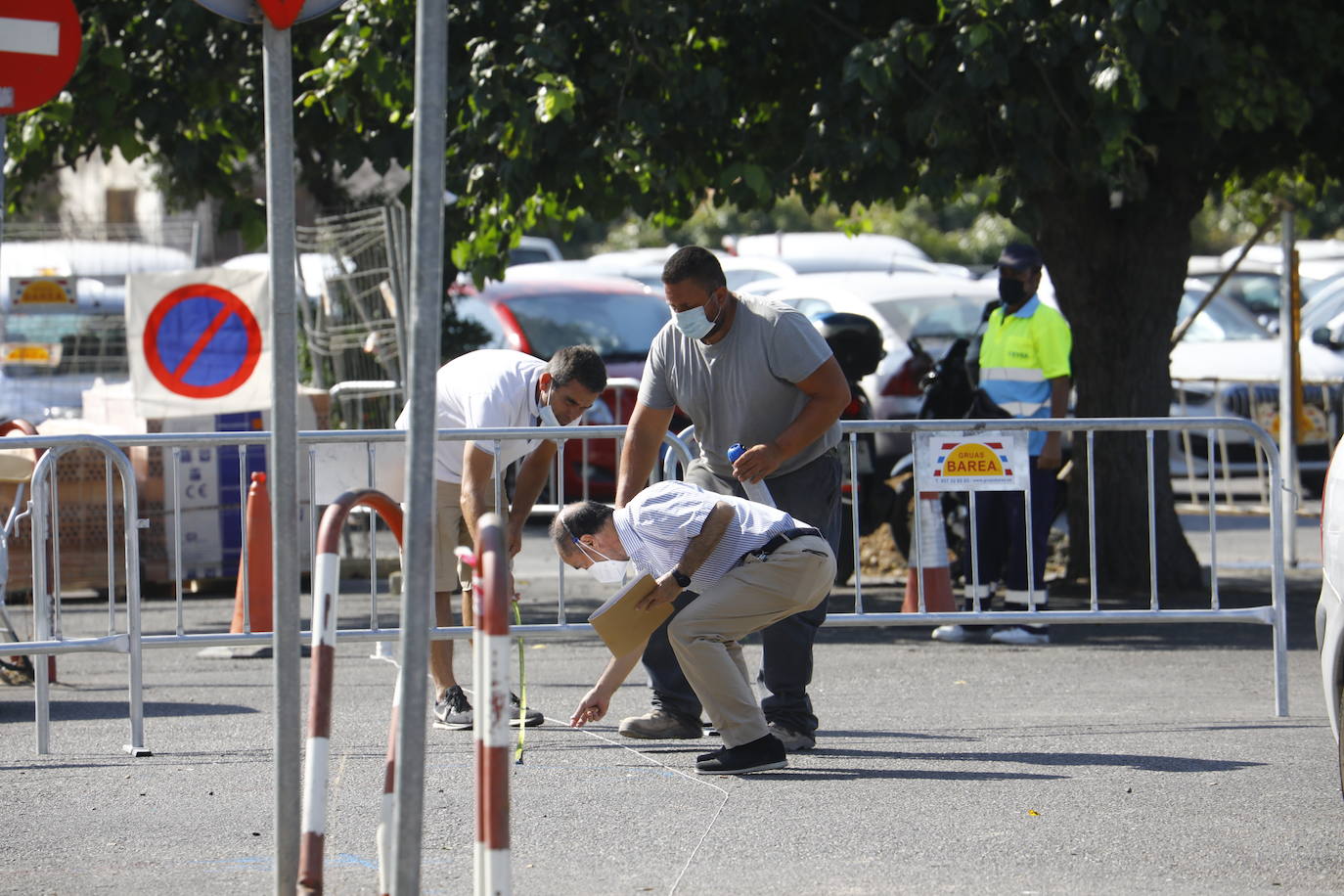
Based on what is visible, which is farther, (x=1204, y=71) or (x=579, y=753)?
(x=1204, y=71)

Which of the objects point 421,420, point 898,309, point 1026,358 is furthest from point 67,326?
point 421,420

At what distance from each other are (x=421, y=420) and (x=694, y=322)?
2.93 metres

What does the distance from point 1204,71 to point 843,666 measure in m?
3.33

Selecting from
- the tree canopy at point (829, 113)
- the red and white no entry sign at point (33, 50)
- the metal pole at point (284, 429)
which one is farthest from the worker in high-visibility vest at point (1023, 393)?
the metal pole at point (284, 429)

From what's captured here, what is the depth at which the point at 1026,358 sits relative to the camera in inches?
374

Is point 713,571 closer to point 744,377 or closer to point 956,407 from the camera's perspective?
point 744,377

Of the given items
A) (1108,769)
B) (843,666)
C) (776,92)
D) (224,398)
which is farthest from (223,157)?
(1108,769)

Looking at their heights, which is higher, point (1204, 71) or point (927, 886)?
point (1204, 71)

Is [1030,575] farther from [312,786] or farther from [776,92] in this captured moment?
[312,786]

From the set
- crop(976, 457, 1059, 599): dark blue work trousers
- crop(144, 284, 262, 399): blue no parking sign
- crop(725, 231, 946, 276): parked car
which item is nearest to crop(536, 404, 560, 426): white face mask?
crop(976, 457, 1059, 599): dark blue work trousers

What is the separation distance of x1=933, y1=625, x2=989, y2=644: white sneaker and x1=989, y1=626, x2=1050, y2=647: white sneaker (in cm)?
7

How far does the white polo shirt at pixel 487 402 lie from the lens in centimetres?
738

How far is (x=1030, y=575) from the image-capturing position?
27.1 feet

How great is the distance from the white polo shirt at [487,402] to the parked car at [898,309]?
20.3 feet
